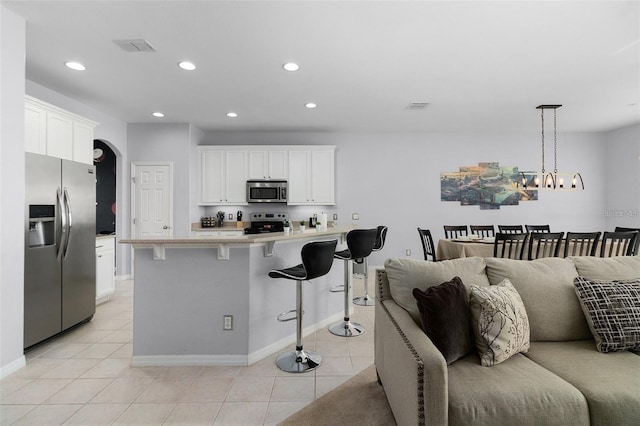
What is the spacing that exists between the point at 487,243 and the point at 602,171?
4.27 meters

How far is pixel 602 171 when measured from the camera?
6.50m

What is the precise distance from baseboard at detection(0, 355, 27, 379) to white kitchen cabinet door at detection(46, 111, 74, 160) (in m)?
2.00

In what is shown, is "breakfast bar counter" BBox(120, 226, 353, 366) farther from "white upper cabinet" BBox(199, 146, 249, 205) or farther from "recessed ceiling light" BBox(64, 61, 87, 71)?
"white upper cabinet" BBox(199, 146, 249, 205)

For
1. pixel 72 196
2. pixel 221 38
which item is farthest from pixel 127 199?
pixel 221 38

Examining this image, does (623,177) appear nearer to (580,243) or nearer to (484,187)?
(484,187)

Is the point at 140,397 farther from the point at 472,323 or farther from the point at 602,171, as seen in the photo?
the point at 602,171

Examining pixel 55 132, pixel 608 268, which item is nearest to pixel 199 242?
pixel 55 132

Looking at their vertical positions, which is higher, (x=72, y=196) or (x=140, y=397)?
(x=72, y=196)

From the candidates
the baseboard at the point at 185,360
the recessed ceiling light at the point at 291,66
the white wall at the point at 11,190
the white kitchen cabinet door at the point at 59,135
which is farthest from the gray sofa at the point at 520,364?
the white kitchen cabinet door at the point at 59,135

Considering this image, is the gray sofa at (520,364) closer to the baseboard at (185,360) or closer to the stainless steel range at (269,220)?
the baseboard at (185,360)

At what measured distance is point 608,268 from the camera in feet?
7.02

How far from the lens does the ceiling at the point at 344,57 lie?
8.34 ft

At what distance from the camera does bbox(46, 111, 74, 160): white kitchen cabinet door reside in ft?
11.2

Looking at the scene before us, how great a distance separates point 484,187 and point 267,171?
428cm
